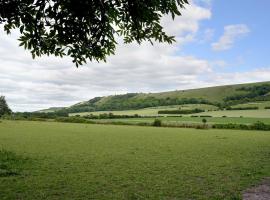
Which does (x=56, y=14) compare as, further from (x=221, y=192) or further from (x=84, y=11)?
(x=221, y=192)

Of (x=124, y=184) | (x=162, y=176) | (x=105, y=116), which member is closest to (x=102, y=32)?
(x=124, y=184)

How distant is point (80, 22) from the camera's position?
31.2 feet

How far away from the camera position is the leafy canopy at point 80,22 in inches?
358

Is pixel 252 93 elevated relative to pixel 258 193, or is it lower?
elevated

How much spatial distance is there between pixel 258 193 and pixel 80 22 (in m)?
8.02

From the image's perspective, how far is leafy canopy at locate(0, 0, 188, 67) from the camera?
910 centimetres

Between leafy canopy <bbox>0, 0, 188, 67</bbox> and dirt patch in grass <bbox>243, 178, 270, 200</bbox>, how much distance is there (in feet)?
18.7

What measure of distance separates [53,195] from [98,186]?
6.42ft

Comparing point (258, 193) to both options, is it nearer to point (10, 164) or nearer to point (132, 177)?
point (132, 177)

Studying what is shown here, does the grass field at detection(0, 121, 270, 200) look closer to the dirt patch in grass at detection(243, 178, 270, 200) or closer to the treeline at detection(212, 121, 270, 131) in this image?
the dirt patch in grass at detection(243, 178, 270, 200)

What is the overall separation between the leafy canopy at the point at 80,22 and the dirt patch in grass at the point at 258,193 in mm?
5693

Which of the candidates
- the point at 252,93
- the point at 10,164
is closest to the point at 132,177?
the point at 10,164

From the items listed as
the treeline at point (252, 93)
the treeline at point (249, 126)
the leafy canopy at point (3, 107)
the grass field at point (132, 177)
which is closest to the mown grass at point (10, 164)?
the grass field at point (132, 177)

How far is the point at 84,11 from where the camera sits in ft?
29.9
